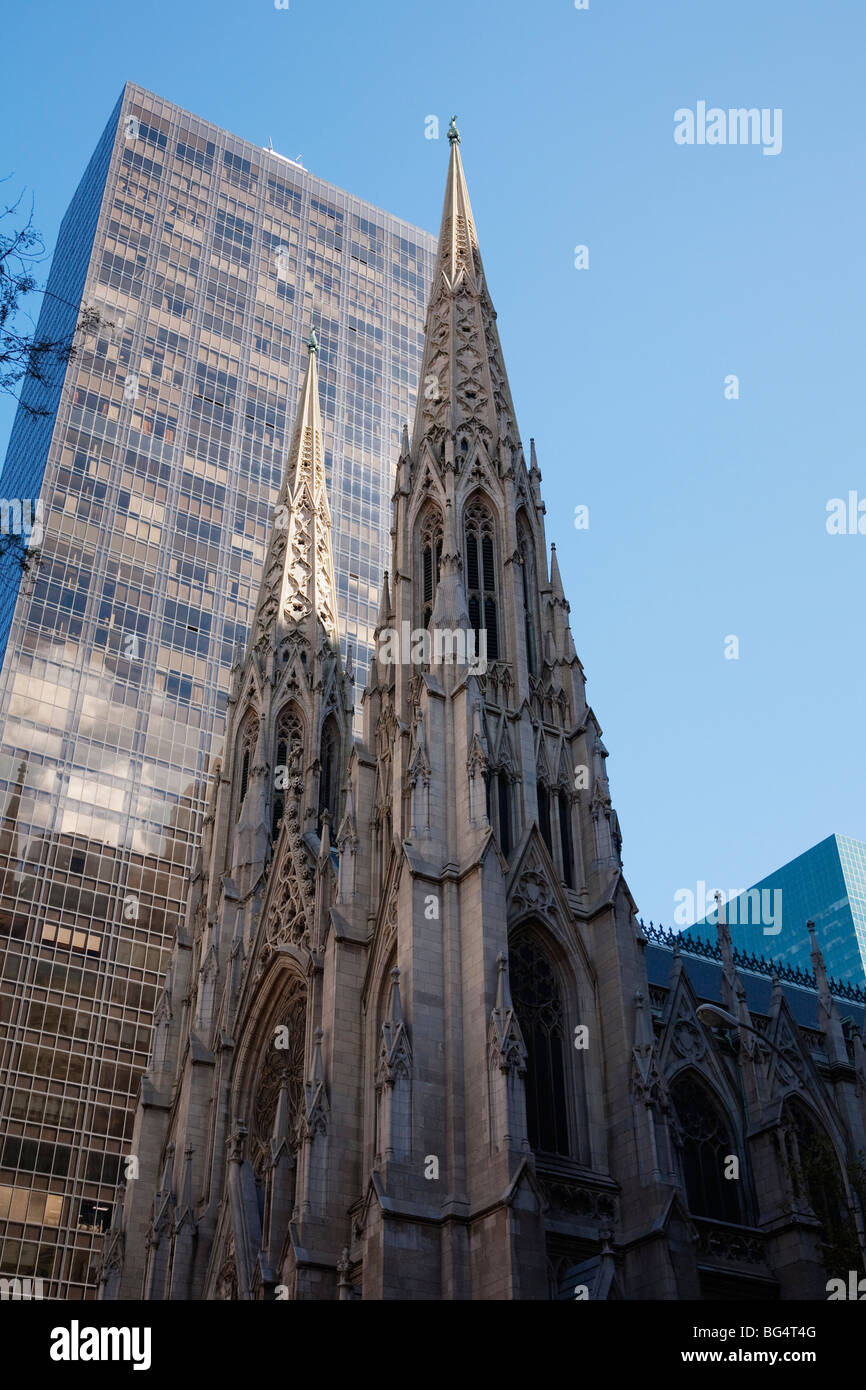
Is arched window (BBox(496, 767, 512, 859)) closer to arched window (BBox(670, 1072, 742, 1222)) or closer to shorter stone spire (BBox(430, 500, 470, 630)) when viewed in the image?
shorter stone spire (BBox(430, 500, 470, 630))

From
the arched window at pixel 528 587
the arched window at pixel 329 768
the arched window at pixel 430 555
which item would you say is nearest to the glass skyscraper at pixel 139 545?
the arched window at pixel 329 768

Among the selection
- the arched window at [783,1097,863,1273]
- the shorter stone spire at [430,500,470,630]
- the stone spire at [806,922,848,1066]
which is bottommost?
the arched window at [783,1097,863,1273]

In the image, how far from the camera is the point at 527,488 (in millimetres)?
38656

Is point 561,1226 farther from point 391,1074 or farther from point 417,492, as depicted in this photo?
point 417,492

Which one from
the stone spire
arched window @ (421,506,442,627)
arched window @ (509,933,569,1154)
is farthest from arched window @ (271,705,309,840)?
the stone spire

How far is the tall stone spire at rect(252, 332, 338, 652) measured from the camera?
46438mm

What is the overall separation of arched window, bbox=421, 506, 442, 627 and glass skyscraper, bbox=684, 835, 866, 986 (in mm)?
71900

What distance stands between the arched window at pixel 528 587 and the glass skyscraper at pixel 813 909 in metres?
70.8

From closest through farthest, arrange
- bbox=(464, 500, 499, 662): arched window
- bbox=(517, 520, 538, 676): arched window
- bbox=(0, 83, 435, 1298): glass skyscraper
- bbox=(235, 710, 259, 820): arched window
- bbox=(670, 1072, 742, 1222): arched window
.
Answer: bbox=(670, 1072, 742, 1222): arched window → bbox=(464, 500, 499, 662): arched window → bbox=(517, 520, 538, 676): arched window → bbox=(235, 710, 259, 820): arched window → bbox=(0, 83, 435, 1298): glass skyscraper

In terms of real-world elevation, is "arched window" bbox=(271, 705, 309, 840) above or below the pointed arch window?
above

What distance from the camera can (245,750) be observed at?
43.8 meters
